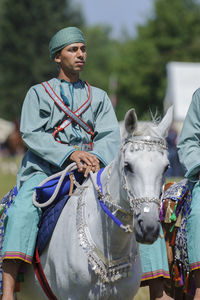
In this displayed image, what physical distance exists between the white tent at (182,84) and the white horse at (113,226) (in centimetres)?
2750

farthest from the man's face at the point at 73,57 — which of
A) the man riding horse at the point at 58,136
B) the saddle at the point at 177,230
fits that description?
the saddle at the point at 177,230

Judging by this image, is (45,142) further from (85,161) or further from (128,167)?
(128,167)

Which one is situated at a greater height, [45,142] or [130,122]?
[45,142]

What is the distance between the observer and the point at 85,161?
5.41 m

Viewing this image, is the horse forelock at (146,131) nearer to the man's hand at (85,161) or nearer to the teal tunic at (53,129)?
the man's hand at (85,161)

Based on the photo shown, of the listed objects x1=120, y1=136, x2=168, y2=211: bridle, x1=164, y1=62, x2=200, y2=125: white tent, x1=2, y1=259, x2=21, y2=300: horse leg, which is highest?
x1=164, y1=62, x2=200, y2=125: white tent

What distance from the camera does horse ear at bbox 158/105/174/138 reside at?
457 centimetres

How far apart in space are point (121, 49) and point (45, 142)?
61.8 meters

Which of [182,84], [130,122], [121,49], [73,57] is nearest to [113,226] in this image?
[130,122]

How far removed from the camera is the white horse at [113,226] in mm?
4230

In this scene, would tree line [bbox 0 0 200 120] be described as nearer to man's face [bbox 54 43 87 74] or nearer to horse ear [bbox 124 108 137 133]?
man's face [bbox 54 43 87 74]

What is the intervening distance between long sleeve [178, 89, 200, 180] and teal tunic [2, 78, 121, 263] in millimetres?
611

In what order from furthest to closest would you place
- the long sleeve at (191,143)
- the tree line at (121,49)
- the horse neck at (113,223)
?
the tree line at (121,49), the long sleeve at (191,143), the horse neck at (113,223)

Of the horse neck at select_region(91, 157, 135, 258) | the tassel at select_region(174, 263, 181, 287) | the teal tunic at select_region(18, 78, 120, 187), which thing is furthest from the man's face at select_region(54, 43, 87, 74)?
the tassel at select_region(174, 263, 181, 287)
